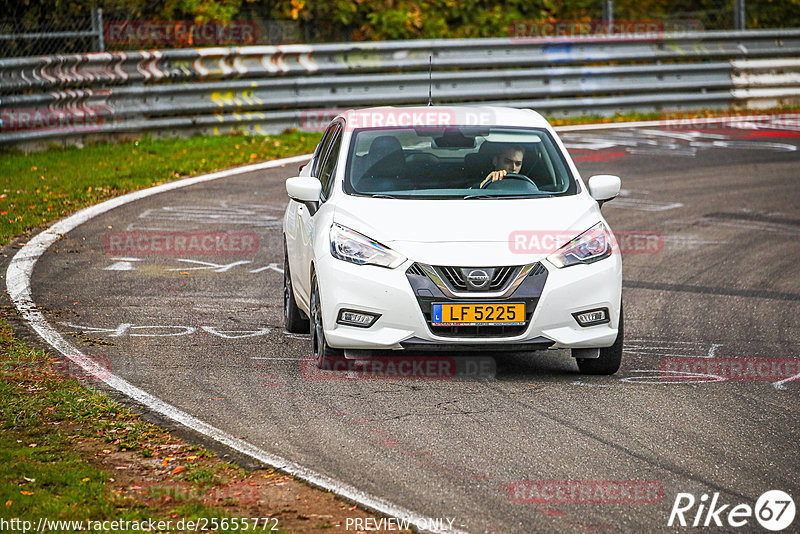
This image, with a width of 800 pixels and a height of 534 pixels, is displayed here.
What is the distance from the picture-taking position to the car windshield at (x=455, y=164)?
324 inches

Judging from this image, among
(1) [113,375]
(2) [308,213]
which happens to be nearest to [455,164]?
(2) [308,213]

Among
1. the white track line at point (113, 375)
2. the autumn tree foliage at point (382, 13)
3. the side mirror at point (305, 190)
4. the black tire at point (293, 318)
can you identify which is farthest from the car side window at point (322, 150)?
the autumn tree foliage at point (382, 13)

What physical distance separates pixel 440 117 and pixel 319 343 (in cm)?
207

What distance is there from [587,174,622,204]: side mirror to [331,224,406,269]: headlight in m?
1.63

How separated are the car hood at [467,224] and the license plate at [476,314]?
0.25 m

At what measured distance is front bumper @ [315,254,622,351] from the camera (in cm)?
726

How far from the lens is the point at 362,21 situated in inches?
942

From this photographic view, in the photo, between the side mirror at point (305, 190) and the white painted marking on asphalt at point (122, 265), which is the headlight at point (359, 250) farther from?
the white painted marking on asphalt at point (122, 265)

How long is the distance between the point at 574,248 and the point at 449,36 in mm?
17447

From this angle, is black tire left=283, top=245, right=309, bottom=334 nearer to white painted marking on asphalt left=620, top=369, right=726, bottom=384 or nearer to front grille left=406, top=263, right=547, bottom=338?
front grille left=406, top=263, right=547, bottom=338

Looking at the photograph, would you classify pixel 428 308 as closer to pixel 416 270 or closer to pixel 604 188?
pixel 416 270

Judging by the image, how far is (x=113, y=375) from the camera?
294 inches

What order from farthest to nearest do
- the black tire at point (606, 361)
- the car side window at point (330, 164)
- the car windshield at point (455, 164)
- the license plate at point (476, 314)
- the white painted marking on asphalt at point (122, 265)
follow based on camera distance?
the white painted marking on asphalt at point (122, 265) → the car side window at point (330, 164) → the car windshield at point (455, 164) → the black tire at point (606, 361) → the license plate at point (476, 314)

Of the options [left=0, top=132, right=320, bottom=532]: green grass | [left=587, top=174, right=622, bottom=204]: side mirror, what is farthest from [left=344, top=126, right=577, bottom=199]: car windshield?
[left=0, top=132, right=320, bottom=532]: green grass
